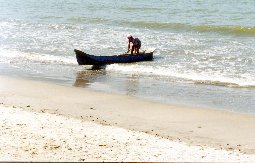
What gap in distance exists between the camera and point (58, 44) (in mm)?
27312

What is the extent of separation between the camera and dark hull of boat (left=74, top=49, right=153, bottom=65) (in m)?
21.0

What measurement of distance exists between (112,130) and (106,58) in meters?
10.9

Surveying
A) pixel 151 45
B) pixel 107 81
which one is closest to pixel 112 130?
pixel 107 81

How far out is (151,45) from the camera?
2728 cm

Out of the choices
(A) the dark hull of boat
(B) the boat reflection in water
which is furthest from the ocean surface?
(A) the dark hull of boat

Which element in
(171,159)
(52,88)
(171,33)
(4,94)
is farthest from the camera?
(171,33)

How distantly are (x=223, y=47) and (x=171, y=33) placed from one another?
20.0ft

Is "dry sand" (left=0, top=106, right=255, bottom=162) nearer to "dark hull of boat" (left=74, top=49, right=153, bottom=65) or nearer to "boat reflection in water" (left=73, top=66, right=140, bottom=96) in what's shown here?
"boat reflection in water" (left=73, top=66, right=140, bottom=96)

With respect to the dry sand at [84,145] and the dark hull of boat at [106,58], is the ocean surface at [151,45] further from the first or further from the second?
the dry sand at [84,145]

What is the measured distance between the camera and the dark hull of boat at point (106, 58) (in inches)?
826

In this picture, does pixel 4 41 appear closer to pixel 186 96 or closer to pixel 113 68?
pixel 113 68

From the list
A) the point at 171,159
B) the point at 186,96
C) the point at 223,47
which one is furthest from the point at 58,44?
the point at 171,159

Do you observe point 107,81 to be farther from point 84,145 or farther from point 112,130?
point 84,145

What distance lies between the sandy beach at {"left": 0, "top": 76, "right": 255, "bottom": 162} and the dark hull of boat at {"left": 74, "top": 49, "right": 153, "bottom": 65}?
5.34 m
